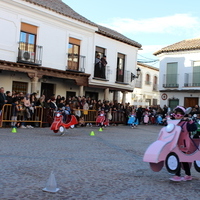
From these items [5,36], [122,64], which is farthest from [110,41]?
[5,36]

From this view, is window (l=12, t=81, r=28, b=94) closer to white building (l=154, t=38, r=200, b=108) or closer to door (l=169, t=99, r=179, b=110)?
white building (l=154, t=38, r=200, b=108)

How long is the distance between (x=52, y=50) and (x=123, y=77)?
8.61 meters

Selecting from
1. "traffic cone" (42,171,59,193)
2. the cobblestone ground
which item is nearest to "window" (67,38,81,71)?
the cobblestone ground

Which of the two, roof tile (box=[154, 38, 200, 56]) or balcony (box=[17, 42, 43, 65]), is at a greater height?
roof tile (box=[154, 38, 200, 56])

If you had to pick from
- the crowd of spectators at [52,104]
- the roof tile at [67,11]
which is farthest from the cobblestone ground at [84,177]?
the roof tile at [67,11]

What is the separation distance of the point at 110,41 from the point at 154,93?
75.2 ft

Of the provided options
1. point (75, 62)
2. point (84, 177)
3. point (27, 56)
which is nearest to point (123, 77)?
point (75, 62)

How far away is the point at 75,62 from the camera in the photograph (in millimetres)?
22703

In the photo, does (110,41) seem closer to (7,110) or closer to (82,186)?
(7,110)

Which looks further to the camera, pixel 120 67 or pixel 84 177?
pixel 120 67

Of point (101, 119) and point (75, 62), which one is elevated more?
point (75, 62)

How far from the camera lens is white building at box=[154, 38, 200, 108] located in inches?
1271

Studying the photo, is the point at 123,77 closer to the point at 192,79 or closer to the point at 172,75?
the point at 172,75

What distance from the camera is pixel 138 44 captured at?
29.1 meters
